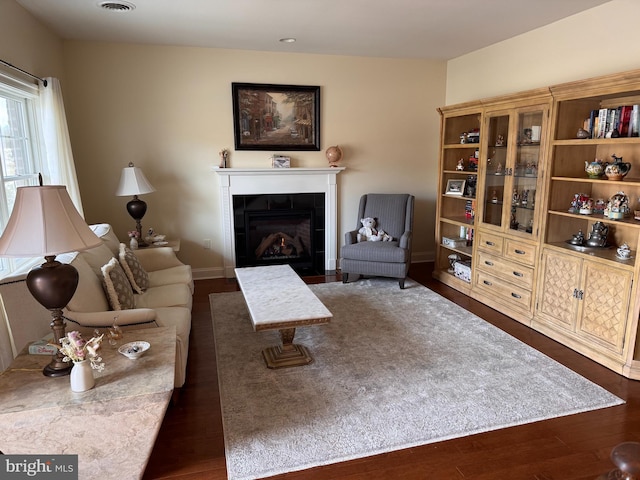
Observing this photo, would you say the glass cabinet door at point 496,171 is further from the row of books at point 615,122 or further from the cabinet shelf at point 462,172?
the row of books at point 615,122

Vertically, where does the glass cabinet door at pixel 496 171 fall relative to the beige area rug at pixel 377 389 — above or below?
above

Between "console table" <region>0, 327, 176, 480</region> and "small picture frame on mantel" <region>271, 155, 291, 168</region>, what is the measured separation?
344 cm

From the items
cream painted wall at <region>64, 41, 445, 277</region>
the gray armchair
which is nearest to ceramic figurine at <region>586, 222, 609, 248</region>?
the gray armchair

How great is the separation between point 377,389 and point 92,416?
5.49 ft

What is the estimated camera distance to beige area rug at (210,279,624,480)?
231 cm

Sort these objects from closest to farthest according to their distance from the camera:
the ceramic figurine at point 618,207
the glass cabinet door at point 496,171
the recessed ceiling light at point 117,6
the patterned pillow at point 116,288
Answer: the patterned pillow at point 116,288
the ceramic figurine at point 618,207
the recessed ceiling light at point 117,6
the glass cabinet door at point 496,171

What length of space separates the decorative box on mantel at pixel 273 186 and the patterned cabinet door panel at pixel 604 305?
2.94 metres

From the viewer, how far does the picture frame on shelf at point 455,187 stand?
4.93 meters

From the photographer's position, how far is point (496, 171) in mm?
4250

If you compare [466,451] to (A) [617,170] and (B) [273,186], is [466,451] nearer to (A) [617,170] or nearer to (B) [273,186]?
(A) [617,170]

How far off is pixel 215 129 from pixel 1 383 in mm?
3633

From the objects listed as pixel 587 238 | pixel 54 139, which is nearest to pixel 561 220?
pixel 587 238

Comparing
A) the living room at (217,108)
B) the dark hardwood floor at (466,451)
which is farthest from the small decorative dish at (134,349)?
the living room at (217,108)

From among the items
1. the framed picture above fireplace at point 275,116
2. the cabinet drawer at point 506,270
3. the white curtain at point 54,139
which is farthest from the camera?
the framed picture above fireplace at point 275,116
